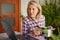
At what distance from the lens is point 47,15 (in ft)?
13.7

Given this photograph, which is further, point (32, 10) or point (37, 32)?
point (32, 10)

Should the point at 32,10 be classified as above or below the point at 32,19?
above

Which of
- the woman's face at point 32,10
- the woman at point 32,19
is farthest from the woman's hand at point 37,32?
the woman's face at point 32,10

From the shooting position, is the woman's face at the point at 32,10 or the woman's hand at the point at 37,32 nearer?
the woman's hand at the point at 37,32

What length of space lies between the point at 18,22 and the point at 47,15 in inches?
40.1

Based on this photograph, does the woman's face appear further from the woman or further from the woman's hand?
the woman's hand

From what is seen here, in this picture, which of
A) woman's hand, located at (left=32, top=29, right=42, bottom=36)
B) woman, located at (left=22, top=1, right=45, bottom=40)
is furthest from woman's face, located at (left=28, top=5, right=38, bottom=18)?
woman's hand, located at (left=32, top=29, right=42, bottom=36)

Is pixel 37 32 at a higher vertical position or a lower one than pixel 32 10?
lower

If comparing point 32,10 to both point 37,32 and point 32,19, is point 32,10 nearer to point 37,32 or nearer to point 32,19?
point 32,19

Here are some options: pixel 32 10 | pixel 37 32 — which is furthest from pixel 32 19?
pixel 37 32

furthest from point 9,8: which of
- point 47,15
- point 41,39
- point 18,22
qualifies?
point 41,39

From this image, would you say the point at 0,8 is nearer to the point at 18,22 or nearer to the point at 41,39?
the point at 18,22

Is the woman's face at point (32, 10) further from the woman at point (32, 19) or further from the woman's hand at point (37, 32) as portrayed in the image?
the woman's hand at point (37, 32)

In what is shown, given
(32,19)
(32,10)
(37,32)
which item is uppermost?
(32,10)
